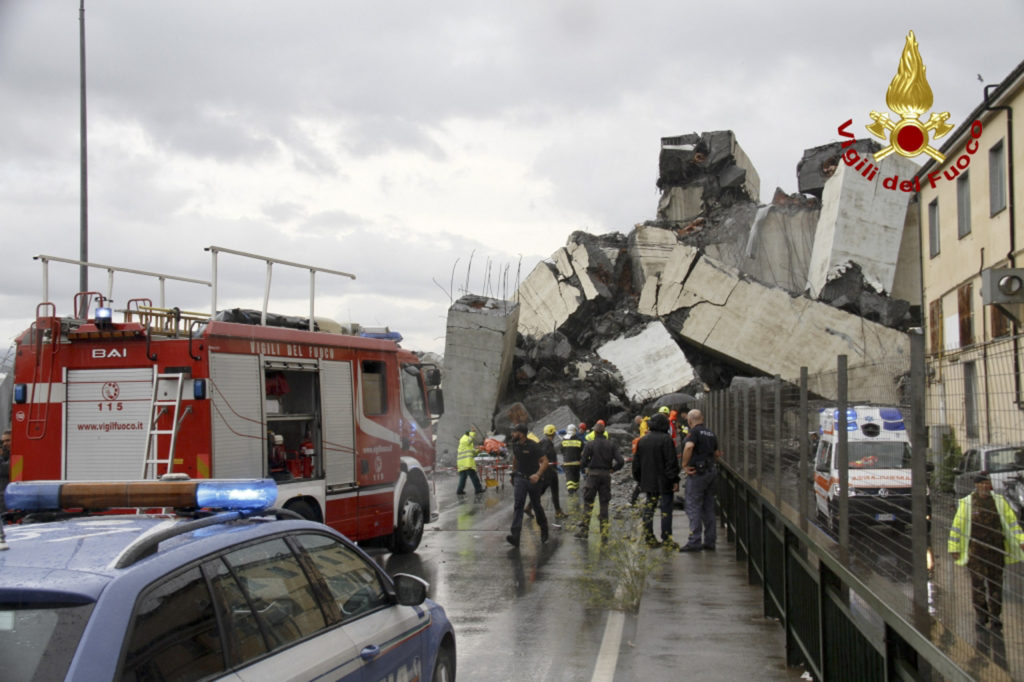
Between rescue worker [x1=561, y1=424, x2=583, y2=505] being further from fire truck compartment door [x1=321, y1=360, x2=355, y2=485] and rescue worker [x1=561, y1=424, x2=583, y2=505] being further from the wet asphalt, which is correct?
fire truck compartment door [x1=321, y1=360, x2=355, y2=485]

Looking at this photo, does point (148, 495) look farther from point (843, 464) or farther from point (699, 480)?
point (699, 480)

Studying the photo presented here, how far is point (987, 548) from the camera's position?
3246 mm

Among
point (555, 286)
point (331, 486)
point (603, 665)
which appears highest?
point (555, 286)

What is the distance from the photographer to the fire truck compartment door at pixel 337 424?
1142 centimetres

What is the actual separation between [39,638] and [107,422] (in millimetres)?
7600

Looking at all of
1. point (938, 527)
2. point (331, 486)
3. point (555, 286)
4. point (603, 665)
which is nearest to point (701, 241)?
point (555, 286)

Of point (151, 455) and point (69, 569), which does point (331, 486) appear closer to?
point (151, 455)

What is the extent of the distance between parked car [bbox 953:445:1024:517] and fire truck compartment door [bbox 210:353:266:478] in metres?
7.72

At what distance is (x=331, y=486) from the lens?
11359 mm

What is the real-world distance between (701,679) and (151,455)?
5.86 meters

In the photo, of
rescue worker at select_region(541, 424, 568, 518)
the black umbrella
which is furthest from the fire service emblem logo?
the black umbrella

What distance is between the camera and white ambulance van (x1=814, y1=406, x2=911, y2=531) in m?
4.43

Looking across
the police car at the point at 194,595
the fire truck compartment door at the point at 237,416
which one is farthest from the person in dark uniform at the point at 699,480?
the police car at the point at 194,595

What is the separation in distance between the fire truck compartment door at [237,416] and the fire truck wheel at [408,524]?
10.0ft
